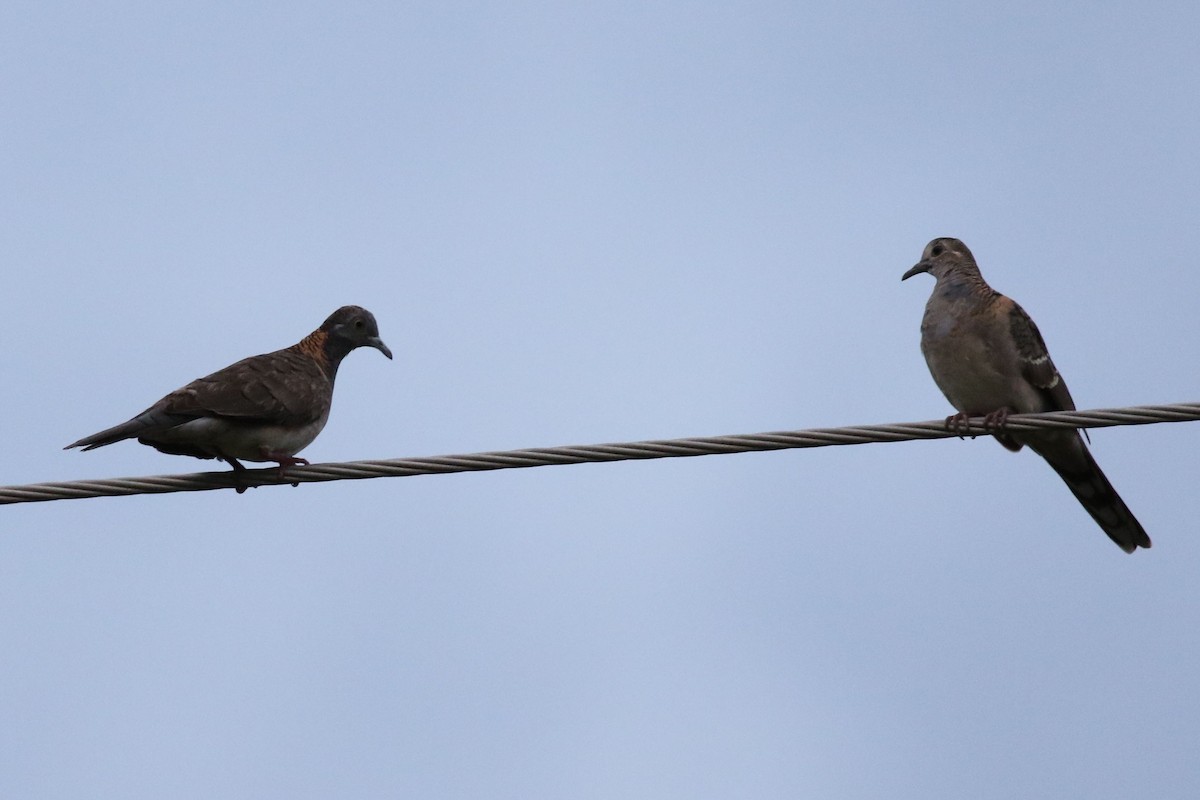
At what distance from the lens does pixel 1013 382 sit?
7.40 metres

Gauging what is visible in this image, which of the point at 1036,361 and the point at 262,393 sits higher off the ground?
the point at 1036,361

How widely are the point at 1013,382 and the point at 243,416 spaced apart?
11.9 ft

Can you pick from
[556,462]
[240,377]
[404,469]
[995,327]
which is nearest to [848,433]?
[556,462]

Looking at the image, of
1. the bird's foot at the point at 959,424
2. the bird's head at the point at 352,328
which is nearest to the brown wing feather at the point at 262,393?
the bird's head at the point at 352,328

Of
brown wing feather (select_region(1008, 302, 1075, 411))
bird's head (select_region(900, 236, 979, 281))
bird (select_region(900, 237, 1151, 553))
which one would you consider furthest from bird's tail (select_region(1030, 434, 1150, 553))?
bird's head (select_region(900, 236, 979, 281))

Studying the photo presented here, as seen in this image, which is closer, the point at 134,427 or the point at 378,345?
the point at 134,427

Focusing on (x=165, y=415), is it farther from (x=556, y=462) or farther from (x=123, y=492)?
(x=556, y=462)

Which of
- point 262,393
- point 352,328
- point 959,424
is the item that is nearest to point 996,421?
point 959,424

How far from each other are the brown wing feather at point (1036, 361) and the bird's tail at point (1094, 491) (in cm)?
25

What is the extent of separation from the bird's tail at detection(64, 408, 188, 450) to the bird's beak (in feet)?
6.38

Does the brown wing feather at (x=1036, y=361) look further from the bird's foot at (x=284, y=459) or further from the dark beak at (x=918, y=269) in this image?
the bird's foot at (x=284, y=459)

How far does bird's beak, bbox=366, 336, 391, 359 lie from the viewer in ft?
27.3

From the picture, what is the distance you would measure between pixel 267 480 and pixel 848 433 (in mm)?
2531

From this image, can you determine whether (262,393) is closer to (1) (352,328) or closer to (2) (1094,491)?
(1) (352,328)
